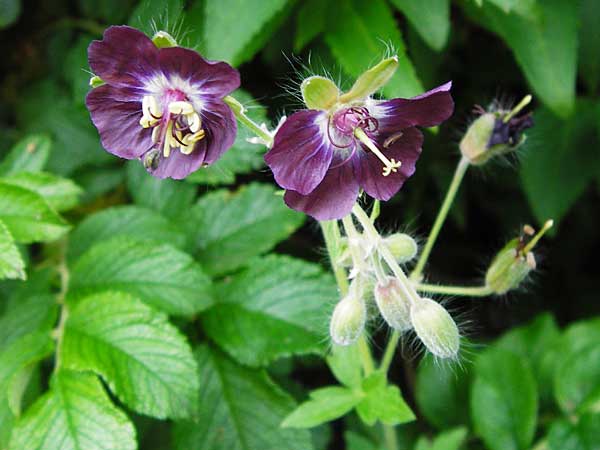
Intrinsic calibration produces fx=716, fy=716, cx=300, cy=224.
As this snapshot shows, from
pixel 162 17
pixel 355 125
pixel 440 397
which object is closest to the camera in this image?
pixel 355 125

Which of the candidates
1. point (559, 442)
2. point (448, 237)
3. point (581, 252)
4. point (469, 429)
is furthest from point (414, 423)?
point (581, 252)

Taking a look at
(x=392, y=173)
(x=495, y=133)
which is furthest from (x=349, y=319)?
(x=495, y=133)

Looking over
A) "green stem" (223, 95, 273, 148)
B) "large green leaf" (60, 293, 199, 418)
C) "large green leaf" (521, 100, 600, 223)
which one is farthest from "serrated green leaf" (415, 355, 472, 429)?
"green stem" (223, 95, 273, 148)

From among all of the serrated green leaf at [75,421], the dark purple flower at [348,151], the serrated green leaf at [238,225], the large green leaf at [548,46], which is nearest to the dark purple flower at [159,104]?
the dark purple flower at [348,151]

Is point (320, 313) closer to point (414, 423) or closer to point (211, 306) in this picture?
point (211, 306)

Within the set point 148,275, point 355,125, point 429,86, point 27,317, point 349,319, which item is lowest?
point 27,317

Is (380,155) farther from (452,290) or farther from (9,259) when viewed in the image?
(9,259)

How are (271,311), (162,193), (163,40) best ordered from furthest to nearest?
(162,193) → (271,311) → (163,40)
